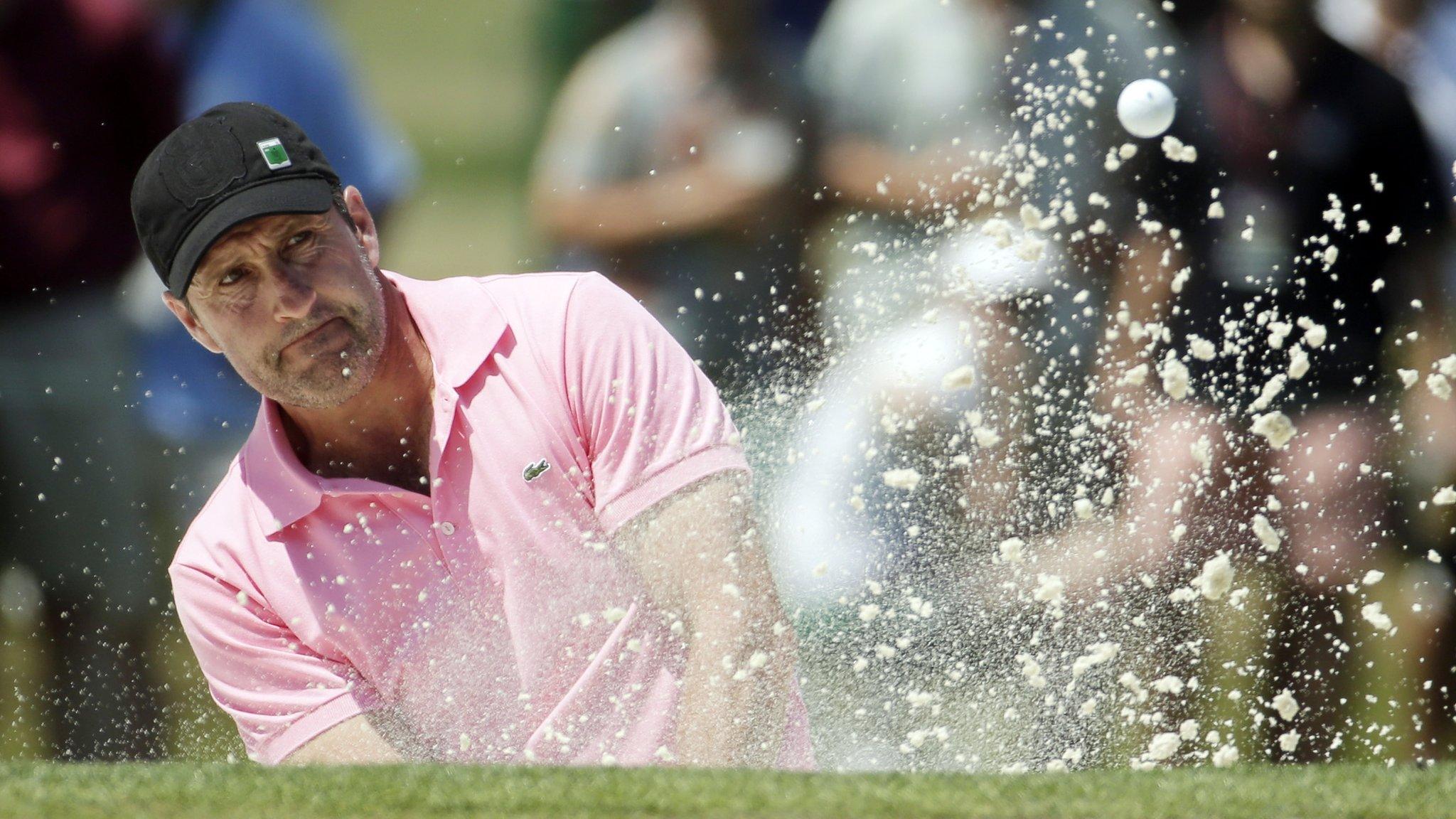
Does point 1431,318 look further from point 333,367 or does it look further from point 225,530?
point 225,530

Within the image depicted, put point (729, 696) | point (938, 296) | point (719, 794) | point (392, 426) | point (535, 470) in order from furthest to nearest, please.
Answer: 1. point (938, 296)
2. point (392, 426)
3. point (535, 470)
4. point (729, 696)
5. point (719, 794)

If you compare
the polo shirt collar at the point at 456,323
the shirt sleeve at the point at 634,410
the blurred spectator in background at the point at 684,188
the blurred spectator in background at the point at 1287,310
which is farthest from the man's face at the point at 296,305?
the blurred spectator in background at the point at 1287,310

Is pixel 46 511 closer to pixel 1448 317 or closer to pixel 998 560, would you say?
pixel 998 560

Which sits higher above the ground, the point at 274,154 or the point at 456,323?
the point at 274,154

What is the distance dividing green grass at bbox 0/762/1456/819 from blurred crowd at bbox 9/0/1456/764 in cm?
115

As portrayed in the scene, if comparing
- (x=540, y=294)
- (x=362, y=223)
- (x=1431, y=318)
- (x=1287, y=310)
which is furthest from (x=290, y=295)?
(x=1431, y=318)

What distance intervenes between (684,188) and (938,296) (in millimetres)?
580

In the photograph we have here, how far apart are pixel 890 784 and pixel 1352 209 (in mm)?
1785

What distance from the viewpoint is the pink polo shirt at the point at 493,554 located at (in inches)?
91.7

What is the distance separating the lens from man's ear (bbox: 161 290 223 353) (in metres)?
2.41

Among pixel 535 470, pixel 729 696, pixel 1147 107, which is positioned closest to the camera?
pixel 729 696

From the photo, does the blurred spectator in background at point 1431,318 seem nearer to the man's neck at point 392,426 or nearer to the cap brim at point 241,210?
the man's neck at point 392,426

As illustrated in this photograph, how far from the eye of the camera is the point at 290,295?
230 centimetres

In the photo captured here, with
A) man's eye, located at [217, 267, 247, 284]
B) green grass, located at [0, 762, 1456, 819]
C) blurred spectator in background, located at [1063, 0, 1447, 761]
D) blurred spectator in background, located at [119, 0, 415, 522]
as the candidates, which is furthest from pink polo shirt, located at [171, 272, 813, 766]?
blurred spectator in background, located at [1063, 0, 1447, 761]
